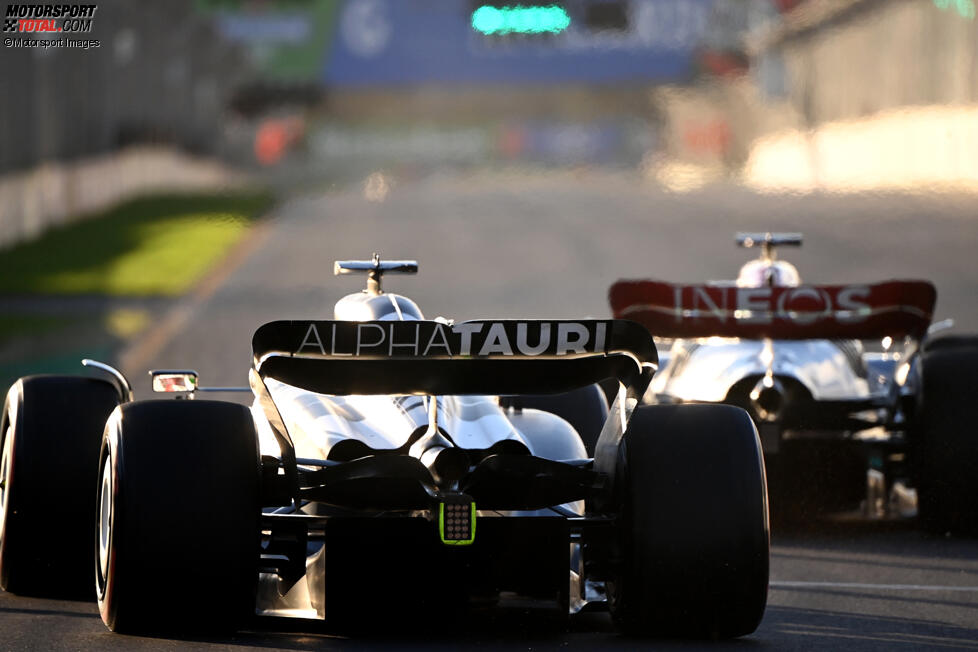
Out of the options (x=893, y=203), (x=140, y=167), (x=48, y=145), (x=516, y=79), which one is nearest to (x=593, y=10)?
(x=893, y=203)

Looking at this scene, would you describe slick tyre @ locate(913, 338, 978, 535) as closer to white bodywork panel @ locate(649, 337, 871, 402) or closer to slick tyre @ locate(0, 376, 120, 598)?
white bodywork panel @ locate(649, 337, 871, 402)

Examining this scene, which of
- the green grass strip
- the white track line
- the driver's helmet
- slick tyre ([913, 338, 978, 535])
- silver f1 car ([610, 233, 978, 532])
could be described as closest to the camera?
the white track line

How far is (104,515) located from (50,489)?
85 cm

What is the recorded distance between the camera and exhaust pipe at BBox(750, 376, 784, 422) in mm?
9727

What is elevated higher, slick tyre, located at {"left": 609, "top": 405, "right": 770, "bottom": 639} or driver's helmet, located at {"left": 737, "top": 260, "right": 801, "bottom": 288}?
driver's helmet, located at {"left": 737, "top": 260, "right": 801, "bottom": 288}

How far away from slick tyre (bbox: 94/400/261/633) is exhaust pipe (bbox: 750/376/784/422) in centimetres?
416

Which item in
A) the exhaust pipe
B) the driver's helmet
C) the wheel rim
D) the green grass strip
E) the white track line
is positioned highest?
the green grass strip

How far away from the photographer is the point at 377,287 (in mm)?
8617

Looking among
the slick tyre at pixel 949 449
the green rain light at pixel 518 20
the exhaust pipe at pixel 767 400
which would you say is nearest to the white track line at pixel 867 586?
the slick tyre at pixel 949 449

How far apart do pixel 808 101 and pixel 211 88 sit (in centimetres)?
1732

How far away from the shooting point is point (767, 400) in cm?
974

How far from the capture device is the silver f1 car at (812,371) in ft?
31.8

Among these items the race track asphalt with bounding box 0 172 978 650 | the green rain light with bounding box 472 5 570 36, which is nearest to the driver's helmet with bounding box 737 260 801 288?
the race track asphalt with bounding box 0 172 978 650

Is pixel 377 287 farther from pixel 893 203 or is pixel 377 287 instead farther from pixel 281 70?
pixel 281 70
